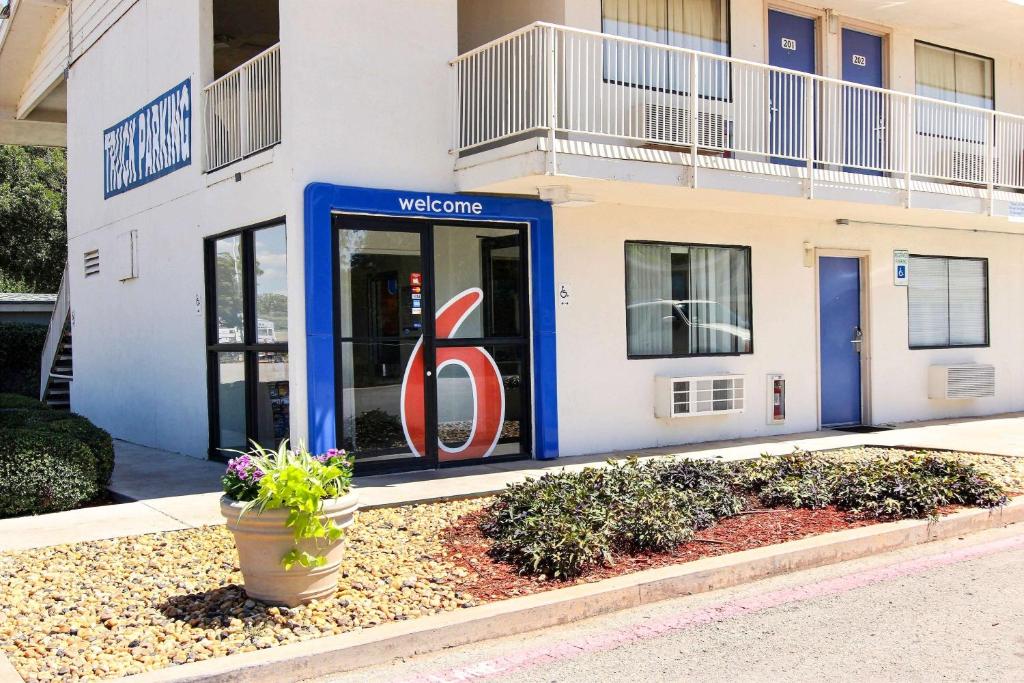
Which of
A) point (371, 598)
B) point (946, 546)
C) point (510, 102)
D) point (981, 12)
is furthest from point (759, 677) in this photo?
point (981, 12)

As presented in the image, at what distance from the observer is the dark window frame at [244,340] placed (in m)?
10.7

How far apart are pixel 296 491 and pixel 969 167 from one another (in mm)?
11527

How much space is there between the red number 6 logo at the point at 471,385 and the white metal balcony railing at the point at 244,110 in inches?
103

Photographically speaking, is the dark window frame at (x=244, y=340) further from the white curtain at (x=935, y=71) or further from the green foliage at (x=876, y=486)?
the white curtain at (x=935, y=71)

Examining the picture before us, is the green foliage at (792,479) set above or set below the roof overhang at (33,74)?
below

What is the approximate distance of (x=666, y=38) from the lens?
39.4 feet

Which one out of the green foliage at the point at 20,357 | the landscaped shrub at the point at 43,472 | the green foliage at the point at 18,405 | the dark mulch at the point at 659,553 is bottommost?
the dark mulch at the point at 659,553

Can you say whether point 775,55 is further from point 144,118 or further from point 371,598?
point 371,598

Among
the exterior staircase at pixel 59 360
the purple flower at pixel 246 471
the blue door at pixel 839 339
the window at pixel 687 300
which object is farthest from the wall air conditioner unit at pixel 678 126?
the exterior staircase at pixel 59 360

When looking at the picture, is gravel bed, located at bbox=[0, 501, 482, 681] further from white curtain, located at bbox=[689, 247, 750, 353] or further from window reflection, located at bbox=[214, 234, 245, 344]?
white curtain, located at bbox=[689, 247, 750, 353]

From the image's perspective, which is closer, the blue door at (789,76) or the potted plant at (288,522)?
the potted plant at (288,522)

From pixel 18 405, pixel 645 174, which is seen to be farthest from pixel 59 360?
pixel 645 174

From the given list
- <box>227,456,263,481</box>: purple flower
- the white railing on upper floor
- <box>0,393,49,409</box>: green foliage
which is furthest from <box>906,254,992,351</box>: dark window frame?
the white railing on upper floor

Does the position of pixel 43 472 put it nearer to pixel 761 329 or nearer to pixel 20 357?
pixel 761 329
